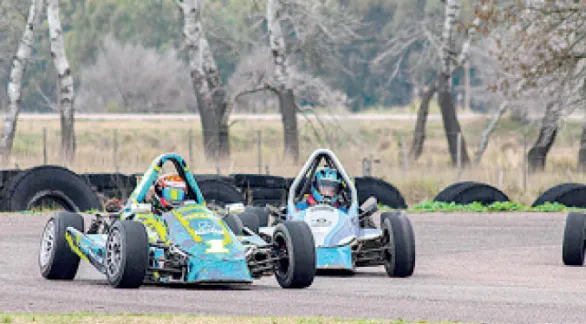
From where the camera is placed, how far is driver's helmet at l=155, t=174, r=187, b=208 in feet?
48.4

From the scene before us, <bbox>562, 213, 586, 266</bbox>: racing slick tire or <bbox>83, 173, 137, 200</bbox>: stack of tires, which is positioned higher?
<bbox>83, 173, 137, 200</bbox>: stack of tires

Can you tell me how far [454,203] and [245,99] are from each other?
55.4 m

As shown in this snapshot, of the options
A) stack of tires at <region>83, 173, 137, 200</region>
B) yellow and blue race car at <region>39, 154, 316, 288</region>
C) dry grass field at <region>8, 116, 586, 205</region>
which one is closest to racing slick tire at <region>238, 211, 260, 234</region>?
yellow and blue race car at <region>39, 154, 316, 288</region>

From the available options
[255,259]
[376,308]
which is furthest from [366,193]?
[376,308]

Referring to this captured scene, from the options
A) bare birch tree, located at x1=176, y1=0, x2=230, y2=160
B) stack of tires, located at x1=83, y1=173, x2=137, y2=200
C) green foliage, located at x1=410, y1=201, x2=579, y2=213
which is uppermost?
bare birch tree, located at x1=176, y1=0, x2=230, y2=160

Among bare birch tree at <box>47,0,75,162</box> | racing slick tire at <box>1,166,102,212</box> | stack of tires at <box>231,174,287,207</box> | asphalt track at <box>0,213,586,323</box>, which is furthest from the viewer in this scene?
bare birch tree at <box>47,0,75,162</box>

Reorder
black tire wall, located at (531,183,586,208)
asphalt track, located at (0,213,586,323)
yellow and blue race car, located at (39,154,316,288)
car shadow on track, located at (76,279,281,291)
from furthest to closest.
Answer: black tire wall, located at (531,183,586,208)
car shadow on track, located at (76,279,281,291)
yellow and blue race car, located at (39,154,316,288)
asphalt track, located at (0,213,586,323)

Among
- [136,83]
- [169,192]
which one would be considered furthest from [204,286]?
[136,83]

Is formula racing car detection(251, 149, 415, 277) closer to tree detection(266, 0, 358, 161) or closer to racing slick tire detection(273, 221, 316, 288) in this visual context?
racing slick tire detection(273, 221, 316, 288)

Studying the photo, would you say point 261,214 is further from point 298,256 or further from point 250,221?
point 298,256

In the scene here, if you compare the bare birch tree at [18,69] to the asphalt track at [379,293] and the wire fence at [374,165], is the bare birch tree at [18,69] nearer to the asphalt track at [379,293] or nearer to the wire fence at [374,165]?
the wire fence at [374,165]

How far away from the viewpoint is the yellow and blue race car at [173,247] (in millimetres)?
13297

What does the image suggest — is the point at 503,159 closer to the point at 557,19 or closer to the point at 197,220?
the point at 557,19

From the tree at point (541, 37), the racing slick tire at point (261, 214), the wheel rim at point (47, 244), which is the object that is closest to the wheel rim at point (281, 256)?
the wheel rim at point (47, 244)
